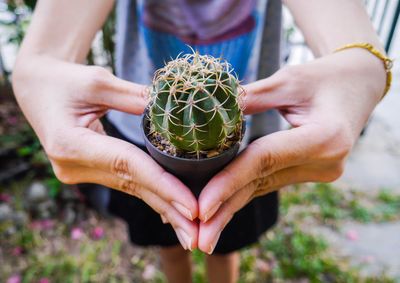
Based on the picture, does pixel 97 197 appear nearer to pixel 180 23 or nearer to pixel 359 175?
pixel 180 23

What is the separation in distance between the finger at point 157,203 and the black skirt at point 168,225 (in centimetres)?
42

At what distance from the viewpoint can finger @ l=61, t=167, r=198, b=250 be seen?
0.80 metres

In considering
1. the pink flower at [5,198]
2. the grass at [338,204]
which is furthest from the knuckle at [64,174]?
the grass at [338,204]

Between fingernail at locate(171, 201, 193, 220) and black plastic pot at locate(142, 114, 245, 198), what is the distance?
0.06 metres

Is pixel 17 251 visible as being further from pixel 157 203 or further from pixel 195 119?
pixel 195 119

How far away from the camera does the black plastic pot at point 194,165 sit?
0.75 metres

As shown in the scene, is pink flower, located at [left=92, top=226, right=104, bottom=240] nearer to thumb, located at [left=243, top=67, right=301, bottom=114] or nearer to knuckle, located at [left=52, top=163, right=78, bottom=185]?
knuckle, located at [left=52, top=163, right=78, bottom=185]

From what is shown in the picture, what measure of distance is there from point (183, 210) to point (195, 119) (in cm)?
19

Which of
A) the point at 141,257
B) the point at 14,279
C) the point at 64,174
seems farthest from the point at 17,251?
the point at 64,174

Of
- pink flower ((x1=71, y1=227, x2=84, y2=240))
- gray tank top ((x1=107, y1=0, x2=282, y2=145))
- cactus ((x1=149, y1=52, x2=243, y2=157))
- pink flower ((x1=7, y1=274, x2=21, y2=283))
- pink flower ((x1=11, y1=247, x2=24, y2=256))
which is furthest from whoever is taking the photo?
pink flower ((x1=71, y1=227, x2=84, y2=240))

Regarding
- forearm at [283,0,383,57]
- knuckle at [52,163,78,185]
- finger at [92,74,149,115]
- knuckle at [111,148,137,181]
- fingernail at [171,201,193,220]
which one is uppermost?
forearm at [283,0,383,57]

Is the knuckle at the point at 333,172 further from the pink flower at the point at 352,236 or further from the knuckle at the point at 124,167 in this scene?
the pink flower at the point at 352,236

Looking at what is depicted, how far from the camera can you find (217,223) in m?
0.79

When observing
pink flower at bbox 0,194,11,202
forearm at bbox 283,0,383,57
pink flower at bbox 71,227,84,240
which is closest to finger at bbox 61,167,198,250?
forearm at bbox 283,0,383,57
